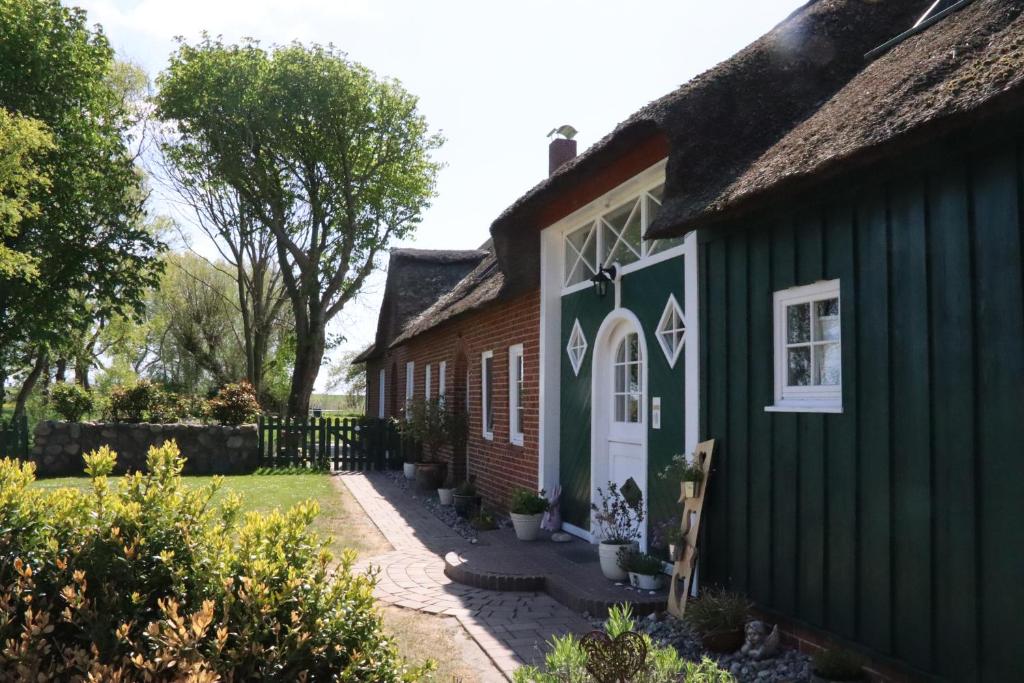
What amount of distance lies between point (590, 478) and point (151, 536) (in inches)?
245

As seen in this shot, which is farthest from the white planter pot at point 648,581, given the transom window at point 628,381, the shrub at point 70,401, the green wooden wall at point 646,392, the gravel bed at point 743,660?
A: the shrub at point 70,401

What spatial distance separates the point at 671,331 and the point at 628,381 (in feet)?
4.03

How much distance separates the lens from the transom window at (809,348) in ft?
17.2

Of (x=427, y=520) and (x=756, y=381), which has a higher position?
(x=756, y=381)

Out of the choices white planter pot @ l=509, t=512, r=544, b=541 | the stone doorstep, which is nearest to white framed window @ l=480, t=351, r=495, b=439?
white planter pot @ l=509, t=512, r=544, b=541

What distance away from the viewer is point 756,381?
5.83 meters

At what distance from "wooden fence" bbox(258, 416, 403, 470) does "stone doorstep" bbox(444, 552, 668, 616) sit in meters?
11.4

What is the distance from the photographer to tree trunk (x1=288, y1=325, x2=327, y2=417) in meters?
26.0

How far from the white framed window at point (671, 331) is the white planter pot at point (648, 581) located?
1.76 metres

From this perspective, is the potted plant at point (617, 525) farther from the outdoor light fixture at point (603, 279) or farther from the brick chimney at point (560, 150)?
the brick chimney at point (560, 150)

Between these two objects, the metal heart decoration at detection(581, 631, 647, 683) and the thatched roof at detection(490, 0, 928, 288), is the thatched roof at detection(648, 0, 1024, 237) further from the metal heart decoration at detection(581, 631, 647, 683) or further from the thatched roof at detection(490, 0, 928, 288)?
the metal heart decoration at detection(581, 631, 647, 683)

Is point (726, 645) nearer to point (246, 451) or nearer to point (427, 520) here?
point (427, 520)

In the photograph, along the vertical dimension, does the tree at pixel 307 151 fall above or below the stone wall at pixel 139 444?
above

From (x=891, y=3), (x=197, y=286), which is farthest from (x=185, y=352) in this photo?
(x=891, y=3)
